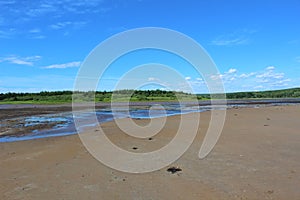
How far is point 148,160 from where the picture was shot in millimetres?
8281

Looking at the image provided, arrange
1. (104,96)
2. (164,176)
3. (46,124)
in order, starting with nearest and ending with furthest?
1. (164,176)
2. (46,124)
3. (104,96)

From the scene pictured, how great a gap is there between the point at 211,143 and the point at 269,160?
3014 millimetres

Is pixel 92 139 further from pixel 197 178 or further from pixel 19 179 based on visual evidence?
pixel 197 178

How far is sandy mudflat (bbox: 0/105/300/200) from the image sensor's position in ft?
18.1

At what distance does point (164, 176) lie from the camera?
669 cm

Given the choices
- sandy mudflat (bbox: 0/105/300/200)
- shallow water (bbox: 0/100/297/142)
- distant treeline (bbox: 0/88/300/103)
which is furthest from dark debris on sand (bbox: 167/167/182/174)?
distant treeline (bbox: 0/88/300/103)

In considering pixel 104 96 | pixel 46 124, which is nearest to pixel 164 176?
pixel 46 124

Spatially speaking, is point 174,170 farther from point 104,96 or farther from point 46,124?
point 104,96

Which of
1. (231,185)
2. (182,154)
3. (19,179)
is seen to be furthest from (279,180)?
(19,179)

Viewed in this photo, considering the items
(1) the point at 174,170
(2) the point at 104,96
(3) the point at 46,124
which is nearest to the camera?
(1) the point at 174,170

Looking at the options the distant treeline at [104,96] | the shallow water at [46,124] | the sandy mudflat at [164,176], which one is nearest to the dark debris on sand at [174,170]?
the sandy mudflat at [164,176]

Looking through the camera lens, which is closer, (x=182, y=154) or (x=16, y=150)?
(x=182, y=154)

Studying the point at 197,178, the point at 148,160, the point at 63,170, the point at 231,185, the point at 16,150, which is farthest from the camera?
the point at 16,150

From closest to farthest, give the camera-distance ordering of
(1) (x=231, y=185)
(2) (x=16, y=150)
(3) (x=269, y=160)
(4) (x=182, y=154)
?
(1) (x=231, y=185) < (3) (x=269, y=160) < (4) (x=182, y=154) < (2) (x=16, y=150)
